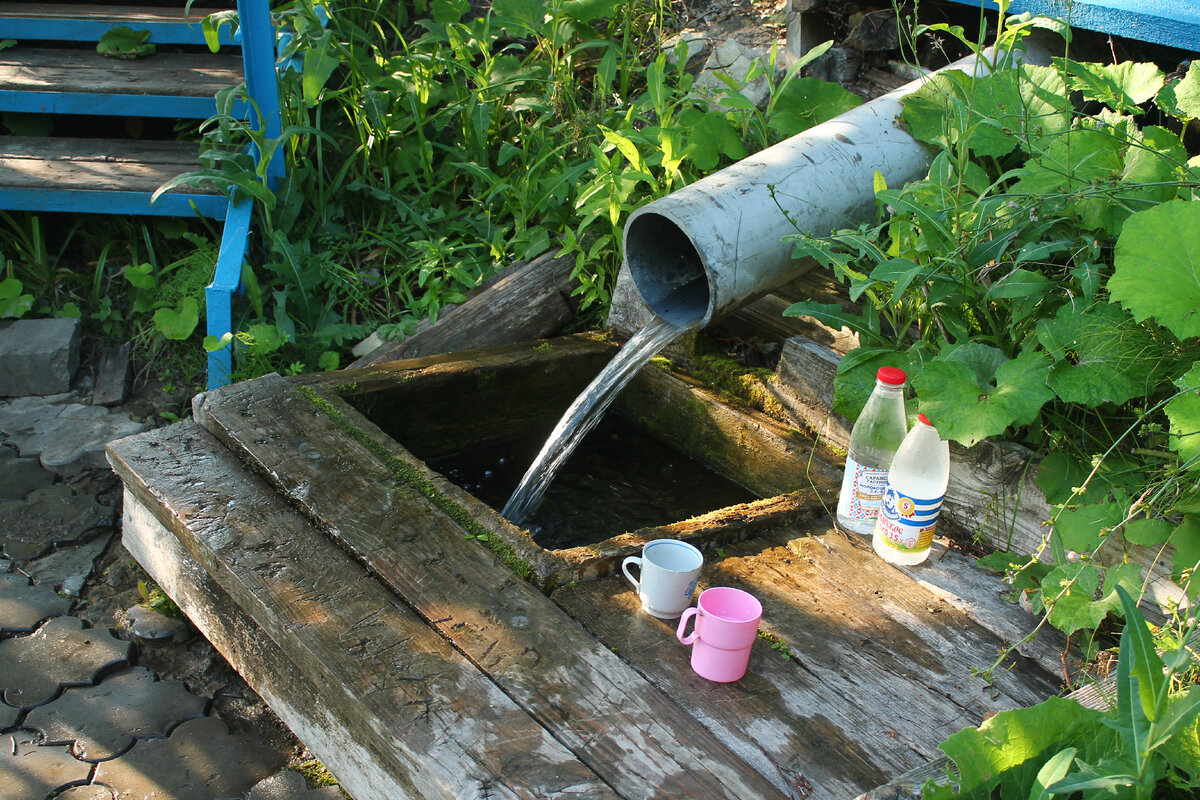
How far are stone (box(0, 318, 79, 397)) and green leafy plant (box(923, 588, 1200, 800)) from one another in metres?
3.65

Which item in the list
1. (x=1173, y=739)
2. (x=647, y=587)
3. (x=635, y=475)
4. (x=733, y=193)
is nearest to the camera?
(x=1173, y=739)

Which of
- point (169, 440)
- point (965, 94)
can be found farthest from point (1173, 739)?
point (169, 440)

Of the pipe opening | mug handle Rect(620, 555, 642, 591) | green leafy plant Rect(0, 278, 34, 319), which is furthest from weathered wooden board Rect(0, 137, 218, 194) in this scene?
mug handle Rect(620, 555, 642, 591)

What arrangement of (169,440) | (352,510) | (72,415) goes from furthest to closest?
(72,415) → (169,440) → (352,510)

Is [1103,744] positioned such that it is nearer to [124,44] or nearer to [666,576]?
[666,576]

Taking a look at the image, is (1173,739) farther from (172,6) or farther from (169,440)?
(172,6)

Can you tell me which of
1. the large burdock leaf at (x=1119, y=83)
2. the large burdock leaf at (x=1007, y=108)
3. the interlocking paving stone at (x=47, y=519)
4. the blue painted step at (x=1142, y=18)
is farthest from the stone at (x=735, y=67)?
the interlocking paving stone at (x=47, y=519)

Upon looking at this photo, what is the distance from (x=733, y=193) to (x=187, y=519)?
177 centimetres

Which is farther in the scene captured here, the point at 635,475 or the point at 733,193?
the point at 635,475

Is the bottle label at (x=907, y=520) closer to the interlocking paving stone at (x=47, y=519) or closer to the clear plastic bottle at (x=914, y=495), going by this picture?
the clear plastic bottle at (x=914, y=495)

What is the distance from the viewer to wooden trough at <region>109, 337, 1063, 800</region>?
1.80 metres

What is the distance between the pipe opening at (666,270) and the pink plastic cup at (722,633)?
1.28 meters

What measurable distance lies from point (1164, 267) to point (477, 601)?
158 cm

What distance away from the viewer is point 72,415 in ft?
12.4
